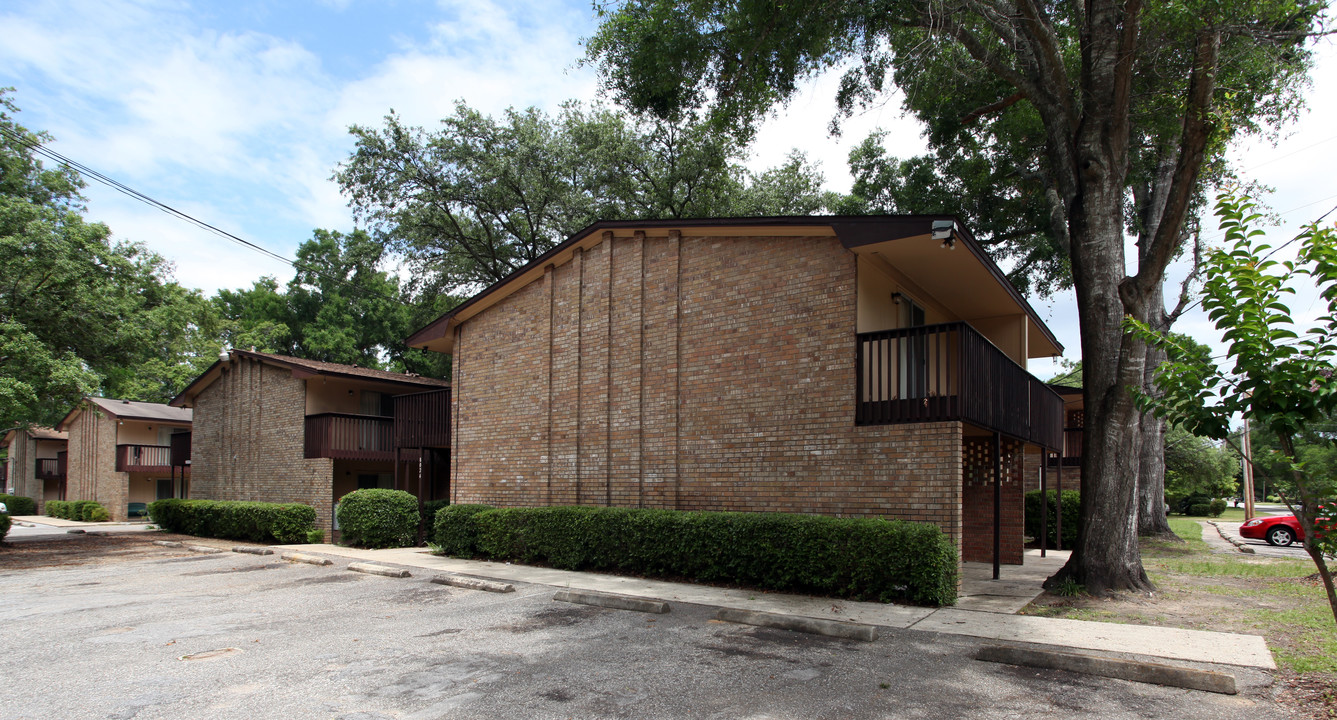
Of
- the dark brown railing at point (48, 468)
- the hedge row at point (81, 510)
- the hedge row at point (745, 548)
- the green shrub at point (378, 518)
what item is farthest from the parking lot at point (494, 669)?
the dark brown railing at point (48, 468)

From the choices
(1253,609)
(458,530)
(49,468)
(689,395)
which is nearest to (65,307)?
(458,530)

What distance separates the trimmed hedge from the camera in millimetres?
19625

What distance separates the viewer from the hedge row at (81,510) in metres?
31.6

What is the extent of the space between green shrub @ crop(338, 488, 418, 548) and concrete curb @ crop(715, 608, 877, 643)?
35.7 ft

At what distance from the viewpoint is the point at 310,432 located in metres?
21.9

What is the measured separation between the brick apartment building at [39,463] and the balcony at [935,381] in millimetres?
44785

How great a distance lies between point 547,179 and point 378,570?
57.3 ft

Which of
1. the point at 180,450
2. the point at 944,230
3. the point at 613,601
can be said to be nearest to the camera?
the point at 613,601

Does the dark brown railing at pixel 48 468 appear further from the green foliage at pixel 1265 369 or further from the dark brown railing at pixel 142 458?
the green foliage at pixel 1265 369

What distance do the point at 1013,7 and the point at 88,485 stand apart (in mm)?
40084

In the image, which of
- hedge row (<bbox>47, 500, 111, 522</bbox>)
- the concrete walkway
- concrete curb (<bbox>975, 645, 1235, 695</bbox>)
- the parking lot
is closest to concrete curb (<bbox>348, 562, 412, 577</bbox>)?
the concrete walkway

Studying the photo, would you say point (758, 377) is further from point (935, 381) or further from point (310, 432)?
point (310, 432)

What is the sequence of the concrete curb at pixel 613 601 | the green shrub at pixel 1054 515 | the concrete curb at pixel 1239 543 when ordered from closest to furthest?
the concrete curb at pixel 613 601 → the green shrub at pixel 1054 515 → the concrete curb at pixel 1239 543

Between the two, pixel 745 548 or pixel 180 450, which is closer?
pixel 745 548
